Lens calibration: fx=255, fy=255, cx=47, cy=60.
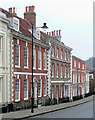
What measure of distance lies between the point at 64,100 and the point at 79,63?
16.6m

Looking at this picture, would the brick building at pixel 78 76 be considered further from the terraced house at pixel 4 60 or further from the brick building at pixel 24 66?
the terraced house at pixel 4 60

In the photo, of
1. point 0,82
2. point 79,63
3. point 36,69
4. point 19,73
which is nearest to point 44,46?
point 36,69

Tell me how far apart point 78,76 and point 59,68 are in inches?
659

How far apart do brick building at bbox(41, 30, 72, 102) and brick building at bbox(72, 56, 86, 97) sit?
5.57 m

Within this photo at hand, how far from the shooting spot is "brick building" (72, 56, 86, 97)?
Result: 5247 centimetres

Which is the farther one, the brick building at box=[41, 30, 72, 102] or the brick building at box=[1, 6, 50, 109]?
the brick building at box=[41, 30, 72, 102]

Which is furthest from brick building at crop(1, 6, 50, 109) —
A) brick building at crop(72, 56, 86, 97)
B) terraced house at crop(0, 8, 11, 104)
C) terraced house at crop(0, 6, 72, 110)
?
brick building at crop(72, 56, 86, 97)

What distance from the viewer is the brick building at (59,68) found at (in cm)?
3747

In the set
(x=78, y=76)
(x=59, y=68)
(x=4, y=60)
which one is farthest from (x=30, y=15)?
(x=78, y=76)

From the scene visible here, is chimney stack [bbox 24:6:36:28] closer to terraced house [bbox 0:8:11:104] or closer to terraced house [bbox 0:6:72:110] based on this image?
terraced house [bbox 0:6:72:110]

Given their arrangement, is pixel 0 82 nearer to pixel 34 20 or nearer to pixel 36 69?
pixel 36 69

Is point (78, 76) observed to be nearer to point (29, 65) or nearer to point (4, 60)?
point (29, 65)

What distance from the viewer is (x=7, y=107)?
23250 mm

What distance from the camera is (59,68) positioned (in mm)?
40719
